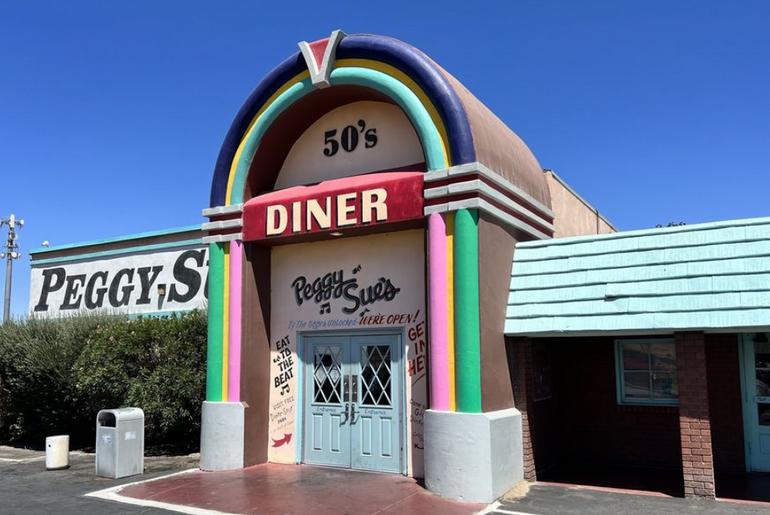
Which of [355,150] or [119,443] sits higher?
[355,150]

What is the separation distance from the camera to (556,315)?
386 inches

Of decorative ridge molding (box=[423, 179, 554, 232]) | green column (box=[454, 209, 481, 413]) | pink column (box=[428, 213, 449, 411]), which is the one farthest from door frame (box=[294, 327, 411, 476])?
decorative ridge molding (box=[423, 179, 554, 232])

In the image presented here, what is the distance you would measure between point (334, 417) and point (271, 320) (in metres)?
2.21

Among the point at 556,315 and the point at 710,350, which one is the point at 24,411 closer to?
the point at 556,315

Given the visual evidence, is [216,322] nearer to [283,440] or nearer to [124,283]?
[283,440]

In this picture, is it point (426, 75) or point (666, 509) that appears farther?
point (426, 75)

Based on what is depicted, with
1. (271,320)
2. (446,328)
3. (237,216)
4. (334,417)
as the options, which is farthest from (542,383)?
(237,216)

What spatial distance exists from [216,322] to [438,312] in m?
4.45

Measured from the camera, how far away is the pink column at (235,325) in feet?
37.7

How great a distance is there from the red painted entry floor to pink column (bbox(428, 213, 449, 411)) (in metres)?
1.38

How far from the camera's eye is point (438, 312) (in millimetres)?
9625

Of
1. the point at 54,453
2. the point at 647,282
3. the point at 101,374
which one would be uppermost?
the point at 647,282

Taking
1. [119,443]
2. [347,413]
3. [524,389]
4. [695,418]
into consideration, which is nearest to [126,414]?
[119,443]

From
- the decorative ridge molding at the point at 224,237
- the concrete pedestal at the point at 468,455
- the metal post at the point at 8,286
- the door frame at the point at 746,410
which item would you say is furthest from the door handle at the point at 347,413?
the metal post at the point at 8,286
